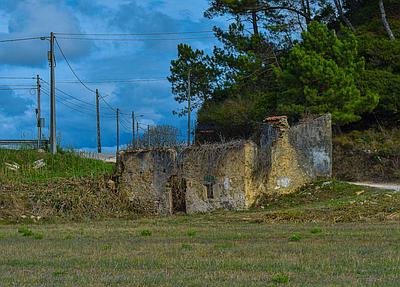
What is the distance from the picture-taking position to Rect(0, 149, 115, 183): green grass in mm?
32947

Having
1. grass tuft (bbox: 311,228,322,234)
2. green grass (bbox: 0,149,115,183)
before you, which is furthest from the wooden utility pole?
grass tuft (bbox: 311,228,322,234)

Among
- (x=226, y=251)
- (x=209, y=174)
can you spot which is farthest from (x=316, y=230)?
(x=209, y=174)

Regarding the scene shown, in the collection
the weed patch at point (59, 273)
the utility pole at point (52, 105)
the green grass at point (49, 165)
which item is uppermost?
the utility pole at point (52, 105)

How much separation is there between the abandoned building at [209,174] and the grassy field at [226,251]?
3.10m

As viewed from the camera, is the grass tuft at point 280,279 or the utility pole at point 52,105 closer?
the grass tuft at point 280,279

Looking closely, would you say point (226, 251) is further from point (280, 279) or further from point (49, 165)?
point (49, 165)

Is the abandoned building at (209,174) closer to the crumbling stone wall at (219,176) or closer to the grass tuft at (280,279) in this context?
the crumbling stone wall at (219,176)

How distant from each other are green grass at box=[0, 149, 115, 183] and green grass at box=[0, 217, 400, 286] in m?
14.3

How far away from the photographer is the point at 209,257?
1215cm

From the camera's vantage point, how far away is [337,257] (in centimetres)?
1175

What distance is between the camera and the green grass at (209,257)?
9.66 m

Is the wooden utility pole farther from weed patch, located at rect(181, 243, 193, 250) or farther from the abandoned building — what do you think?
weed patch, located at rect(181, 243, 193, 250)

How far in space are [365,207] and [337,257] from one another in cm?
1048

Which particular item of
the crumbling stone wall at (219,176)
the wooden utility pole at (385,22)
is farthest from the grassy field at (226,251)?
the wooden utility pole at (385,22)
